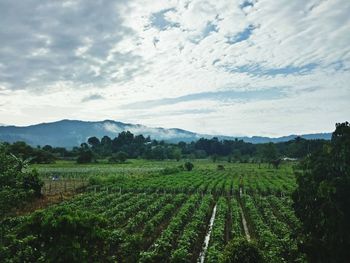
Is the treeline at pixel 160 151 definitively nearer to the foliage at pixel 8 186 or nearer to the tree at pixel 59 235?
the foliage at pixel 8 186

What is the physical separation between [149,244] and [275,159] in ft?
221

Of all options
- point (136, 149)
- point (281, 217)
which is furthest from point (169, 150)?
point (281, 217)

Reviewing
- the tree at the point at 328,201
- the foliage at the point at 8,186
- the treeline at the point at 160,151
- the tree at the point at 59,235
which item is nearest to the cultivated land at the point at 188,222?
the tree at the point at 59,235

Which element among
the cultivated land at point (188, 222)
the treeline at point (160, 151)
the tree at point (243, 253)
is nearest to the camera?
the tree at point (243, 253)

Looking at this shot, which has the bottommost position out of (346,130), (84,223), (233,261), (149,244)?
(149,244)

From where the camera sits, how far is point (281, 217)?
83.9 feet

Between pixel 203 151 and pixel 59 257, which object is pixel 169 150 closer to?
pixel 203 151

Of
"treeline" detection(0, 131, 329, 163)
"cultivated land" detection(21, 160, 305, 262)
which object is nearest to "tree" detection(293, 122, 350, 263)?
"cultivated land" detection(21, 160, 305, 262)

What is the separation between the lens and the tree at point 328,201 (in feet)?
34.7

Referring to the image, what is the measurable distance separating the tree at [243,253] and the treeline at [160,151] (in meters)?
56.8

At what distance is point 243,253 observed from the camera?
40.8 feet

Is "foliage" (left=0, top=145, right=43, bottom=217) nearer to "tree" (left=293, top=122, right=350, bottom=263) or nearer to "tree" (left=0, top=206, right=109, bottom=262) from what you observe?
"tree" (left=0, top=206, right=109, bottom=262)

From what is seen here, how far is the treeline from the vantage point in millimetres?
82125

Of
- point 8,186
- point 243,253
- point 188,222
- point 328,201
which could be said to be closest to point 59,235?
point 8,186
